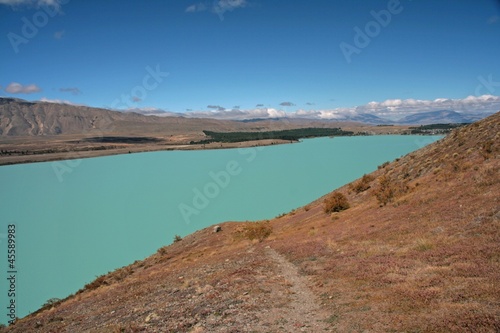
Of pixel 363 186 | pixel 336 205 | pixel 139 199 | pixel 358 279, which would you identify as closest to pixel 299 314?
pixel 358 279

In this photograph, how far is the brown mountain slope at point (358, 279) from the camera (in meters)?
7.76

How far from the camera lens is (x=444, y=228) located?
12.5 m

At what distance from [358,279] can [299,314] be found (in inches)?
101

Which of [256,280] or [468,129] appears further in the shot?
[468,129]

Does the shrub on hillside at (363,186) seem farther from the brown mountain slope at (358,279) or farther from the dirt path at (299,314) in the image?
the dirt path at (299,314)

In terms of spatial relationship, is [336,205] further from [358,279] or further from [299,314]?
[299,314]

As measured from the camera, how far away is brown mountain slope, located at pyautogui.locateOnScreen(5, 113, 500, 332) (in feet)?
25.5

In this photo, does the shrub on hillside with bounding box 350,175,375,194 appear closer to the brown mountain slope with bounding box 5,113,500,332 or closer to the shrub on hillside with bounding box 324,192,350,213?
the shrub on hillside with bounding box 324,192,350,213

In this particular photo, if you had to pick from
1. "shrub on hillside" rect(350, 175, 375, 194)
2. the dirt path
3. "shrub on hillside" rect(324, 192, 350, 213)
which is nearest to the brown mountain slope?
the dirt path

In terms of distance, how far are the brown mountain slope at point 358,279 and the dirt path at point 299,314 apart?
3 centimetres

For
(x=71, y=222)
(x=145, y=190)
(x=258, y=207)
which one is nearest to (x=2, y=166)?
(x=145, y=190)

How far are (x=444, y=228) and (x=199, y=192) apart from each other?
59.5 m

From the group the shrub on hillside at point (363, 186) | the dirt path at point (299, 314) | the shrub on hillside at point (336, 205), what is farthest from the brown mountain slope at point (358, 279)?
the shrub on hillside at point (363, 186)

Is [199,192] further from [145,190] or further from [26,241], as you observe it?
[26,241]
